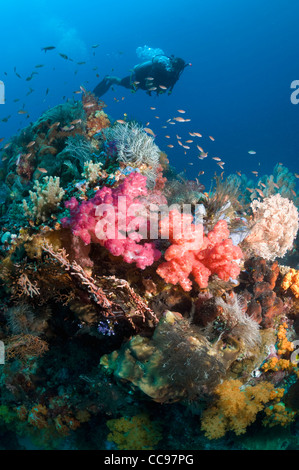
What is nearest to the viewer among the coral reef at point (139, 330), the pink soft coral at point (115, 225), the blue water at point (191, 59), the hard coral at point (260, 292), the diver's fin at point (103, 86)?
the coral reef at point (139, 330)

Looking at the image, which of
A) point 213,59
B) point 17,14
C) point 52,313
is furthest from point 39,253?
point 17,14

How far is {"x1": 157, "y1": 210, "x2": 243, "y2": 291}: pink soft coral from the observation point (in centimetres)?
374

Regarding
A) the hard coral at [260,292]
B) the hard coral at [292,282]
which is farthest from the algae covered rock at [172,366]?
the hard coral at [292,282]

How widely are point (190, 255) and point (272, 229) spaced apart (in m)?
3.41

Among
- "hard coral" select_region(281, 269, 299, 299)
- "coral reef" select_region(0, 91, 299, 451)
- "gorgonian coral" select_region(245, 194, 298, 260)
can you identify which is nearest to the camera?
"coral reef" select_region(0, 91, 299, 451)

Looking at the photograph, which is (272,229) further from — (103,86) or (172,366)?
(103,86)

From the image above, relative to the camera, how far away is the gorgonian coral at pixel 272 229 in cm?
607

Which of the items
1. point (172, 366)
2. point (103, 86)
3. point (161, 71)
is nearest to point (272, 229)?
point (172, 366)

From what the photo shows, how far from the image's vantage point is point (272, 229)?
6281 millimetres

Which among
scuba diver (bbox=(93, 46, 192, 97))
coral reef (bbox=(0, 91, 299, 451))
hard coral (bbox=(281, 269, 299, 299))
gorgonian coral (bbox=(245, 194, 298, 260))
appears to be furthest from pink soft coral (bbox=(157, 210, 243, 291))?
scuba diver (bbox=(93, 46, 192, 97))

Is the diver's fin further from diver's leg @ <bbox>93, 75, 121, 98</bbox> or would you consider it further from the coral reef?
the coral reef

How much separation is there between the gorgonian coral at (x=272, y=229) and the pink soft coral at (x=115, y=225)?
3243 mm

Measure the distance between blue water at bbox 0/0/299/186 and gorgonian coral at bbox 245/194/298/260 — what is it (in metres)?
61.0

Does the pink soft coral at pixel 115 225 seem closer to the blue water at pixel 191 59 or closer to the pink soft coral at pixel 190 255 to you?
the pink soft coral at pixel 190 255
